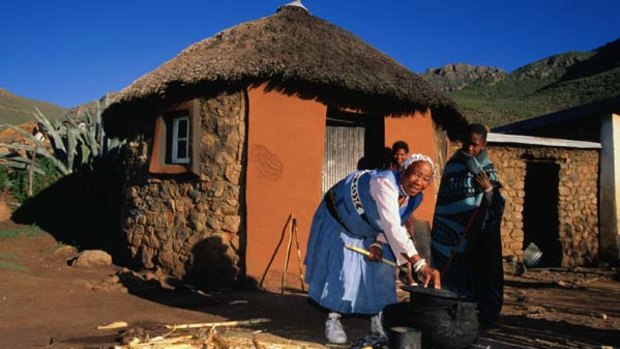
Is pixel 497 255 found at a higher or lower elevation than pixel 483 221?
lower

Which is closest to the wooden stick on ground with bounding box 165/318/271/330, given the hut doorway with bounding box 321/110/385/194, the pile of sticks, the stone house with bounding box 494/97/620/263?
the pile of sticks

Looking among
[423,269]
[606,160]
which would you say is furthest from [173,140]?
[606,160]

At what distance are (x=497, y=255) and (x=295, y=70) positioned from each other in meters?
3.52

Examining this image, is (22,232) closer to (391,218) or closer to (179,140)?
(179,140)

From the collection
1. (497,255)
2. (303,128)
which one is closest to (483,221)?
(497,255)

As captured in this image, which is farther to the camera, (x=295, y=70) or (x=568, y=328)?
(x=295, y=70)

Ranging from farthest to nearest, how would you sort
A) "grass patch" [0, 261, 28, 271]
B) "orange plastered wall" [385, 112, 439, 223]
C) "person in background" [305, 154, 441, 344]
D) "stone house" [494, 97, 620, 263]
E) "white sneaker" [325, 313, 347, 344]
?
1. "stone house" [494, 97, 620, 263]
2. "orange plastered wall" [385, 112, 439, 223]
3. "grass patch" [0, 261, 28, 271]
4. "white sneaker" [325, 313, 347, 344]
5. "person in background" [305, 154, 441, 344]

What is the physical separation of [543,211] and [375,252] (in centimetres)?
880

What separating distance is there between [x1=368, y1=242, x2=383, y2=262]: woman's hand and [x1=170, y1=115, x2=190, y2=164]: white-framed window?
4.68 meters

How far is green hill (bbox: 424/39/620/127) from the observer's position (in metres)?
30.2

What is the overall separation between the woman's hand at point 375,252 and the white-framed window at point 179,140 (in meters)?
4.68

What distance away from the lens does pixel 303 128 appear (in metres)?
6.85

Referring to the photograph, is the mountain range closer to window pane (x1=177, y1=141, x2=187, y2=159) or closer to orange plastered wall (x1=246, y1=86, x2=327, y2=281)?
window pane (x1=177, y1=141, x2=187, y2=159)

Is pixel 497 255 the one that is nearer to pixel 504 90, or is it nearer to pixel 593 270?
pixel 593 270
